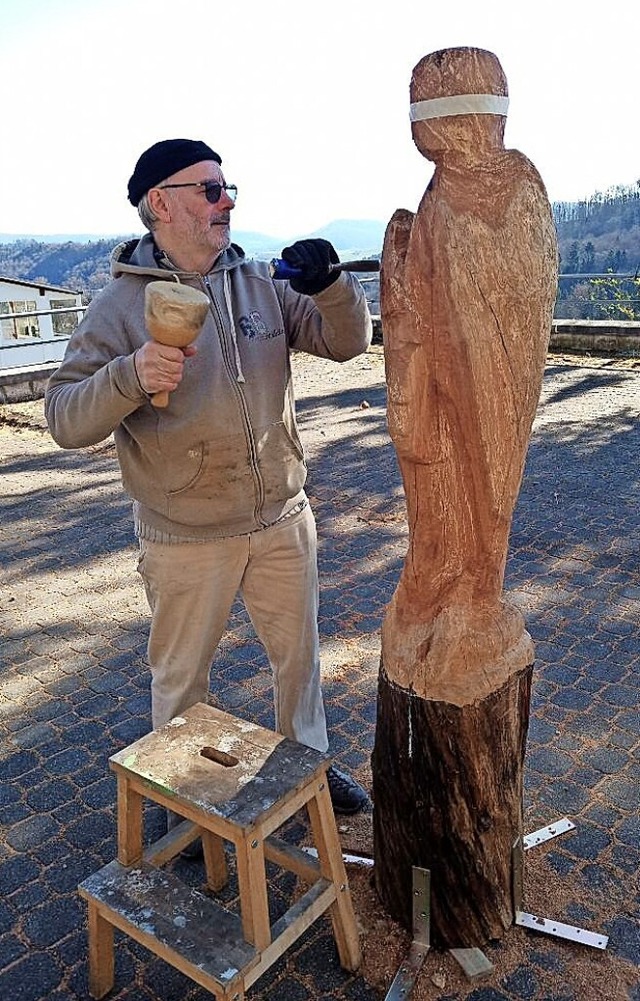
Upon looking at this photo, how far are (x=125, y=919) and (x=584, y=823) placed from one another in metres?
1.56

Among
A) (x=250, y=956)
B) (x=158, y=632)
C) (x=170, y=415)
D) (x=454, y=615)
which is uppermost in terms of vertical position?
(x=170, y=415)

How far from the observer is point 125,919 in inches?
76.6

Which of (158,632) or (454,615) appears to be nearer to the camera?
(454,615)

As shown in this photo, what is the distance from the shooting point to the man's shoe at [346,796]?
110 inches

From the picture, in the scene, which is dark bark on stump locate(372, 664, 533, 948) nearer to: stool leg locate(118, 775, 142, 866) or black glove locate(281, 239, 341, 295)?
stool leg locate(118, 775, 142, 866)

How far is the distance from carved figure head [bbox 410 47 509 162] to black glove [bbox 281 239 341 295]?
0.54m

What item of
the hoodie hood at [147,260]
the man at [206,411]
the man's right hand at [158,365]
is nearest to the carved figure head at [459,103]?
the man at [206,411]

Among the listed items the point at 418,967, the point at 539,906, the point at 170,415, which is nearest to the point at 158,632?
the point at 170,415

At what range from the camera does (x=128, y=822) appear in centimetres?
209

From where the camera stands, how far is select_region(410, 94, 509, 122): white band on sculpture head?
1.64 metres

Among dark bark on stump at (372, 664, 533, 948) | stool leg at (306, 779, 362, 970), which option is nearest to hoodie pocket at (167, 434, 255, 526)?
dark bark on stump at (372, 664, 533, 948)

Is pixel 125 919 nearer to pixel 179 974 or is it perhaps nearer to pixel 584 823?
pixel 179 974

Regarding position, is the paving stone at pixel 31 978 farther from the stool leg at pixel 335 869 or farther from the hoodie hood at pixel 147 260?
the hoodie hood at pixel 147 260

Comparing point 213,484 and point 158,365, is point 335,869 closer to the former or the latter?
point 213,484
